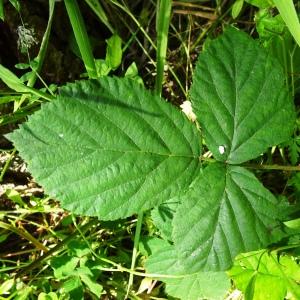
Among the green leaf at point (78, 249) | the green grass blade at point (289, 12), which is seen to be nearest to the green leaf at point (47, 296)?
the green leaf at point (78, 249)

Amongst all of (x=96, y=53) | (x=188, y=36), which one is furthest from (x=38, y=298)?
(x=188, y=36)

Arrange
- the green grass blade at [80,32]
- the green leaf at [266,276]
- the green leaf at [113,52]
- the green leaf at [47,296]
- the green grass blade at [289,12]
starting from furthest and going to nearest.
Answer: the green leaf at [47,296] < the green leaf at [113,52] < the green leaf at [266,276] < the green grass blade at [80,32] < the green grass blade at [289,12]

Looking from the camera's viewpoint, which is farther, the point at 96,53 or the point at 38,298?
the point at 96,53

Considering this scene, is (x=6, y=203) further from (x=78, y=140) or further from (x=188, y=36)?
(x=188, y=36)

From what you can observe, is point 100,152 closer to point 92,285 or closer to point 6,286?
point 92,285

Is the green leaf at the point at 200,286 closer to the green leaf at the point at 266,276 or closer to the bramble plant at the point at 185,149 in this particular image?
the green leaf at the point at 266,276

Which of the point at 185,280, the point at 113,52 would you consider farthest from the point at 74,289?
the point at 113,52

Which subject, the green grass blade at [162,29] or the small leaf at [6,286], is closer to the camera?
the green grass blade at [162,29]

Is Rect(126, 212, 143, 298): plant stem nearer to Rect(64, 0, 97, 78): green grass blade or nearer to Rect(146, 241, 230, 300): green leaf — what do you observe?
Rect(146, 241, 230, 300): green leaf
